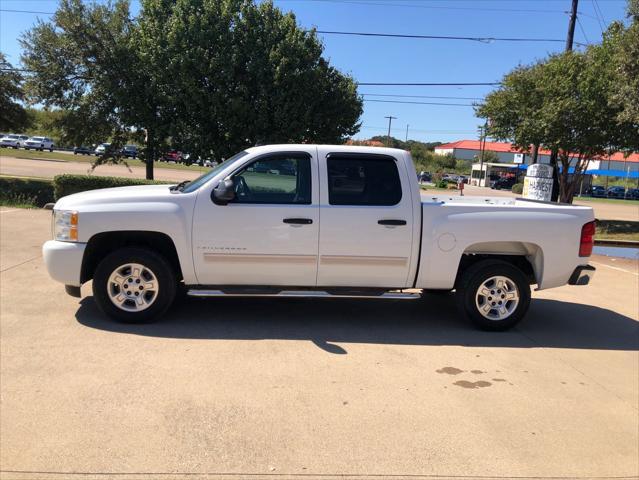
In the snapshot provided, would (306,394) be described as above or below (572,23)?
below

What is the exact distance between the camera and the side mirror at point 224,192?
557cm

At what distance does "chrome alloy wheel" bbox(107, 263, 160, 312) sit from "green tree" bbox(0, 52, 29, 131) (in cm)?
2028

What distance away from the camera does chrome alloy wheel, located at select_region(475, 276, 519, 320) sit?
6125 millimetres

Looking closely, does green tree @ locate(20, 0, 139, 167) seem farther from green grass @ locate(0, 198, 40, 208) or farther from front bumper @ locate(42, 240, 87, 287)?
front bumper @ locate(42, 240, 87, 287)

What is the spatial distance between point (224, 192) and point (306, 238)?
3.17 feet

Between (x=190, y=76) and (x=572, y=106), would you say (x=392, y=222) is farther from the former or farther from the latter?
(x=572, y=106)

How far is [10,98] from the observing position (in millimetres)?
22672

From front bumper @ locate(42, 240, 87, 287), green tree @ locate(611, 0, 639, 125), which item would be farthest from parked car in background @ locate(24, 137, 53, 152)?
front bumper @ locate(42, 240, 87, 287)

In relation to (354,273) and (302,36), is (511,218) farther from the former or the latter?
(302,36)

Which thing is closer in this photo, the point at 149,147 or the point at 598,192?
the point at 149,147

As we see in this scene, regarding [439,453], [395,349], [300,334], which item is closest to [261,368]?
[300,334]

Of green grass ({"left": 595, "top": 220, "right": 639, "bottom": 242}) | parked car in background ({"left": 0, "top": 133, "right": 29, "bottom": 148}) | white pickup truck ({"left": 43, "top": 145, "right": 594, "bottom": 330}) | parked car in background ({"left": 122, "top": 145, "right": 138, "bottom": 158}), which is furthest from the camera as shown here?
parked car in background ({"left": 0, "top": 133, "right": 29, "bottom": 148})

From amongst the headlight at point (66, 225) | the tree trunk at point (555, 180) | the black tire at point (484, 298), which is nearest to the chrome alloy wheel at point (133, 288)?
the headlight at point (66, 225)

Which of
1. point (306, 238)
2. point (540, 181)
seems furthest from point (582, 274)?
point (540, 181)
